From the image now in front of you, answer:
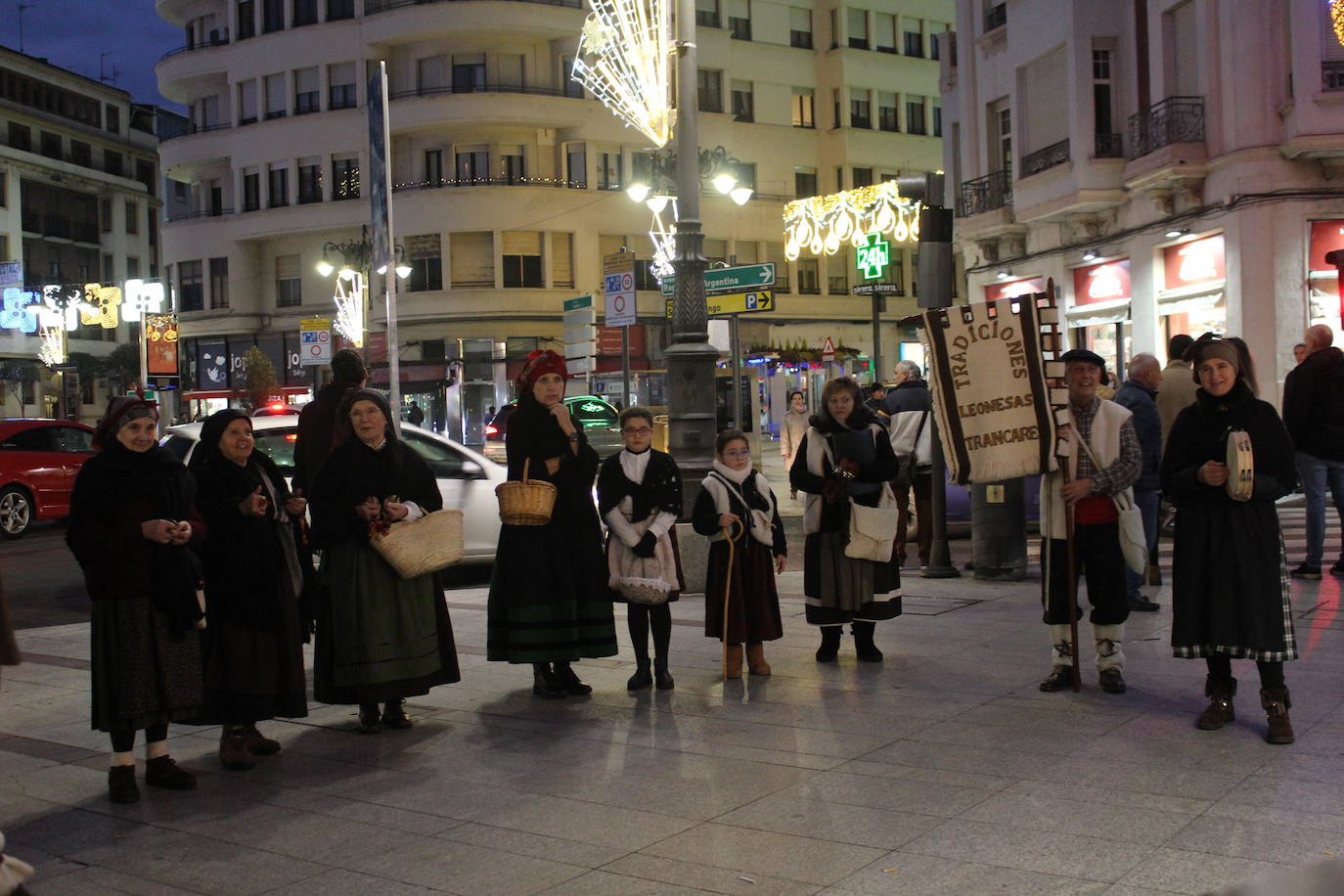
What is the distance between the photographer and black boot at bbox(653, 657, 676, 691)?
7887 millimetres

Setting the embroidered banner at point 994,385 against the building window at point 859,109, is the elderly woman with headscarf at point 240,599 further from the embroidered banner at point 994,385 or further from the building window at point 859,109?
the building window at point 859,109

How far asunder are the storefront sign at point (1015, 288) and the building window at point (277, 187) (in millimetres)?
30203

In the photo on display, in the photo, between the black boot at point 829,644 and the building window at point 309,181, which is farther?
the building window at point 309,181

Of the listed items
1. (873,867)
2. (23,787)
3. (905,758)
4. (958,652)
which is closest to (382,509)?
(23,787)

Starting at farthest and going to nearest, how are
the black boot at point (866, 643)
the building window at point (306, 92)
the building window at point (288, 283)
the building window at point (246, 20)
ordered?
1. the building window at point (288, 283)
2. the building window at point (246, 20)
3. the building window at point (306, 92)
4. the black boot at point (866, 643)

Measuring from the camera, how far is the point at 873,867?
4.63 meters

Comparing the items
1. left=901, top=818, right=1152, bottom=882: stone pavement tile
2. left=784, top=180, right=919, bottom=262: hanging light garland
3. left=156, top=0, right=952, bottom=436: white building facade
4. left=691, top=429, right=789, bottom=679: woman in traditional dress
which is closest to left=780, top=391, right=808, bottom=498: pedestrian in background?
left=784, top=180, right=919, bottom=262: hanging light garland

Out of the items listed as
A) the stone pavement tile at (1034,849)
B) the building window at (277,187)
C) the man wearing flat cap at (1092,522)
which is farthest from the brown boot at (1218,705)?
the building window at (277,187)

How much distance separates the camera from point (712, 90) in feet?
166

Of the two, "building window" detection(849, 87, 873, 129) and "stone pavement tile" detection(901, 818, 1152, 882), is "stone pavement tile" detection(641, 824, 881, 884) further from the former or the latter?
"building window" detection(849, 87, 873, 129)

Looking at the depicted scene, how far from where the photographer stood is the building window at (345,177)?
47812 mm

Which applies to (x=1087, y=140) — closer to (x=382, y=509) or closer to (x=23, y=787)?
(x=382, y=509)

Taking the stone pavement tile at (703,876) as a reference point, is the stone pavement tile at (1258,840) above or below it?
above

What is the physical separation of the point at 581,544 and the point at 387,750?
164cm
